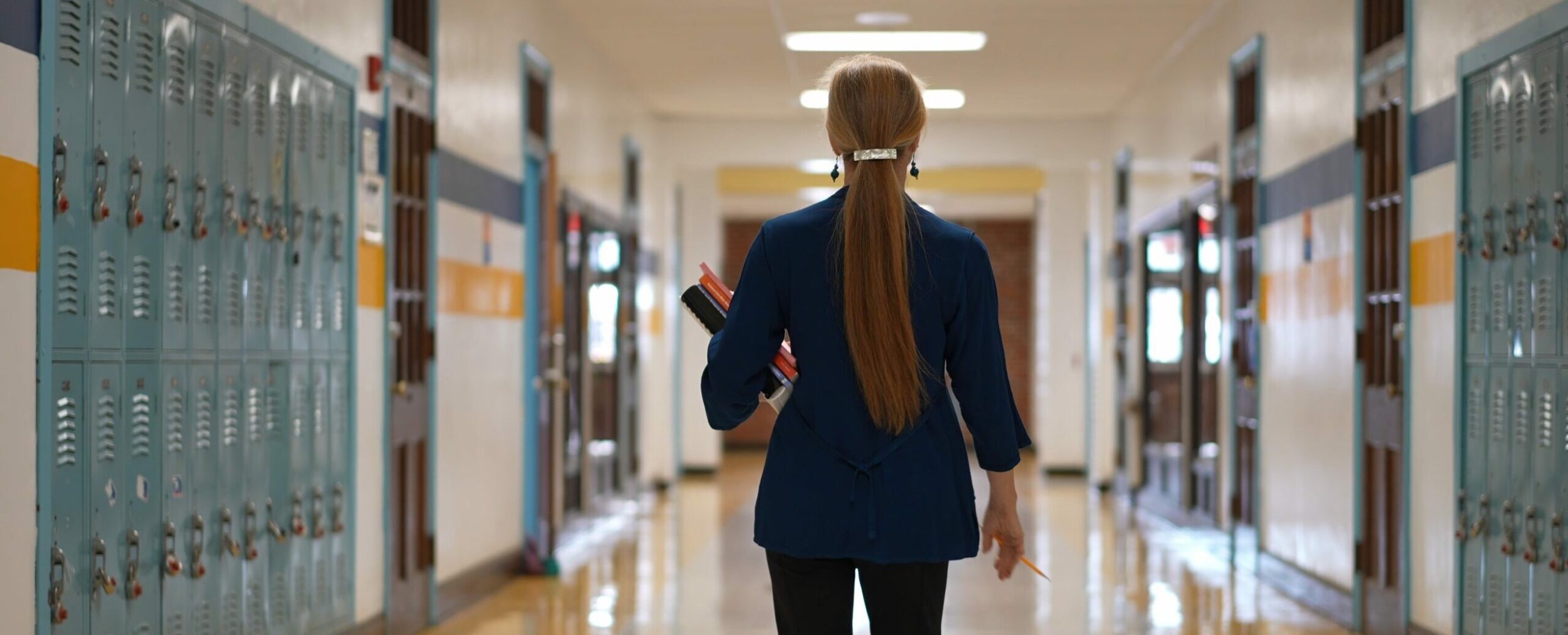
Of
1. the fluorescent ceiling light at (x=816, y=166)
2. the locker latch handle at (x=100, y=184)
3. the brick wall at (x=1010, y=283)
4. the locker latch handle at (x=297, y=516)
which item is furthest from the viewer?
the brick wall at (x=1010, y=283)

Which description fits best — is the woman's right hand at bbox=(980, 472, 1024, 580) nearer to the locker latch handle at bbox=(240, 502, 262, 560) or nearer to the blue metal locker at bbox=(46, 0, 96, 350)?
the blue metal locker at bbox=(46, 0, 96, 350)

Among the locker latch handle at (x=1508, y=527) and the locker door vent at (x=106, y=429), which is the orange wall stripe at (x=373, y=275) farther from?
the locker latch handle at (x=1508, y=527)

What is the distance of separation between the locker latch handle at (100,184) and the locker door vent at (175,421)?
541mm

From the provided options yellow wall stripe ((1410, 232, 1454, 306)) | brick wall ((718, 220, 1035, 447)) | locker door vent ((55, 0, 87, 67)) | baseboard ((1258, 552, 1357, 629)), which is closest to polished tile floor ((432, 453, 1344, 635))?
baseboard ((1258, 552, 1357, 629))

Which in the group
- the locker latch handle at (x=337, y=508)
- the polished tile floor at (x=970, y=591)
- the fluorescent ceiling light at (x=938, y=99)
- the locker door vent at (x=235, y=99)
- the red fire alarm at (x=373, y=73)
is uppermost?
the fluorescent ceiling light at (x=938, y=99)

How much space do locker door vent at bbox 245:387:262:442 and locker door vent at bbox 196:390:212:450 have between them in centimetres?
23

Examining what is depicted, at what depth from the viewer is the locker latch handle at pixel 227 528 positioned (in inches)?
154

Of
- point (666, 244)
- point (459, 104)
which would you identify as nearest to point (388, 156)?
point (459, 104)

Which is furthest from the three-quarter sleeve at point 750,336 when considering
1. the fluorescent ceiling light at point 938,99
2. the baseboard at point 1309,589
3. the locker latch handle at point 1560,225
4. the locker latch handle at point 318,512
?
the fluorescent ceiling light at point 938,99

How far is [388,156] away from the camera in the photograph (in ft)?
17.4

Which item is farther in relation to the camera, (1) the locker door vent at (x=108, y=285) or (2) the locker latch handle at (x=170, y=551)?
(2) the locker latch handle at (x=170, y=551)

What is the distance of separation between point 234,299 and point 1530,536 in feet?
11.6

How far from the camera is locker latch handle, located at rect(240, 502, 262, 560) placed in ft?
13.4

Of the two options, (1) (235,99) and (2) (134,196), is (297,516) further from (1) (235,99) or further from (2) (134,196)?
(2) (134,196)
